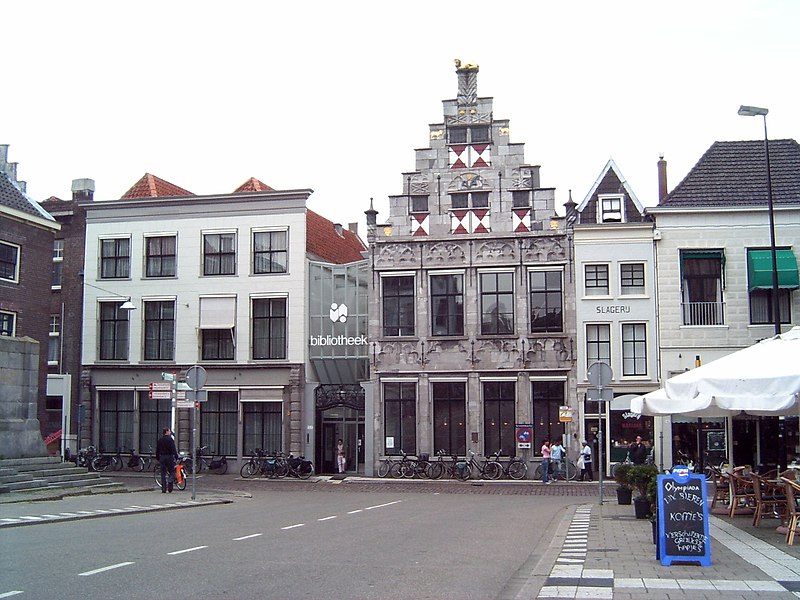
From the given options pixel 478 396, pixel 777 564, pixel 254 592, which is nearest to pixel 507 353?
pixel 478 396

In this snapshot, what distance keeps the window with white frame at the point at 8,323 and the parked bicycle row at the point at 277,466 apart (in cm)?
1113

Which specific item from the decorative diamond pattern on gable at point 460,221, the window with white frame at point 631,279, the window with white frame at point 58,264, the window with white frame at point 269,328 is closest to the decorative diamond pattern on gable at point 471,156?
the decorative diamond pattern on gable at point 460,221

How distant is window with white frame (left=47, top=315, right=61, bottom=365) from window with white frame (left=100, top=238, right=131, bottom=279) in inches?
132

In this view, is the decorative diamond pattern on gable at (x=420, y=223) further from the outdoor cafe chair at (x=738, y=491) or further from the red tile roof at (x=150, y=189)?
the outdoor cafe chair at (x=738, y=491)

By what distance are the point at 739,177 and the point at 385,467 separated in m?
18.4

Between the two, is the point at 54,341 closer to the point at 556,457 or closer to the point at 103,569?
the point at 556,457

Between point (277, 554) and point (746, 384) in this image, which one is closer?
point (277, 554)

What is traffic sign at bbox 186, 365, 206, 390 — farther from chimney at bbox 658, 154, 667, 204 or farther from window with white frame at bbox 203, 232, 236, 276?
chimney at bbox 658, 154, 667, 204

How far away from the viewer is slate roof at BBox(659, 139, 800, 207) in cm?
3816

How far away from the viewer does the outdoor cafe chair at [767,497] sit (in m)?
16.2

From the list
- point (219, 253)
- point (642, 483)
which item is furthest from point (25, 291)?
point (642, 483)

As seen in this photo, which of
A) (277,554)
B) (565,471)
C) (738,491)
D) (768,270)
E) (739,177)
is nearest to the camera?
(277,554)

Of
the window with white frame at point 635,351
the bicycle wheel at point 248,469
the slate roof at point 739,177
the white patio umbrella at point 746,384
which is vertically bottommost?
the bicycle wheel at point 248,469

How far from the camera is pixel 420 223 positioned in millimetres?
40344
